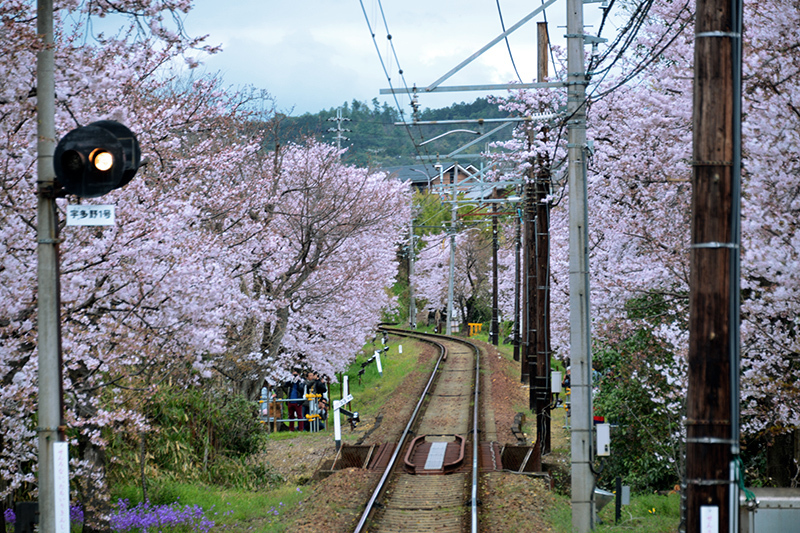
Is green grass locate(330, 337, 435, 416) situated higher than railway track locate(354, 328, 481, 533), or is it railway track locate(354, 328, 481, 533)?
railway track locate(354, 328, 481, 533)

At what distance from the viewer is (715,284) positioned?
474 centimetres

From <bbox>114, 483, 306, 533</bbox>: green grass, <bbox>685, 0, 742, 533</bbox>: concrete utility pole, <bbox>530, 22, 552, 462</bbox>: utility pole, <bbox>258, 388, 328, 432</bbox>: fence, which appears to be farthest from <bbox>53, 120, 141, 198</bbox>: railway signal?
<bbox>258, 388, 328, 432</bbox>: fence

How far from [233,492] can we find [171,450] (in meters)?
1.33

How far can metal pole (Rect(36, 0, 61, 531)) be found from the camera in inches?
208

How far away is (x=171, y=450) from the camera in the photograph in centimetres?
1355

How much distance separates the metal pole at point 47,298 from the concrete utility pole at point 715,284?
Result: 14.0 feet

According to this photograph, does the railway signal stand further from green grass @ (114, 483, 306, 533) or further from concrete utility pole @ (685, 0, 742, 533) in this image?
green grass @ (114, 483, 306, 533)

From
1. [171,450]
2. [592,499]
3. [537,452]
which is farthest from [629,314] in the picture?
[171,450]

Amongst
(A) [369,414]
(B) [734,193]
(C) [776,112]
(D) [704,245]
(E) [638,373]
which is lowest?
(A) [369,414]

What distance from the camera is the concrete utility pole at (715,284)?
185 inches

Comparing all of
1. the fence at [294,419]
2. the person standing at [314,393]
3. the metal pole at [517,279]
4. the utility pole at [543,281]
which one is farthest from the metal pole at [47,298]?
the metal pole at [517,279]

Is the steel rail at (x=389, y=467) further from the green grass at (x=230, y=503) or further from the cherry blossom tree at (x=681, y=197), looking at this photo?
the cherry blossom tree at (x=681, y=197)

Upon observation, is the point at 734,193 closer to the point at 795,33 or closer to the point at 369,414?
the point at 795,33

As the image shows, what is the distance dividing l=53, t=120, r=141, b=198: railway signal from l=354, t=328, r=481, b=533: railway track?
711cm
